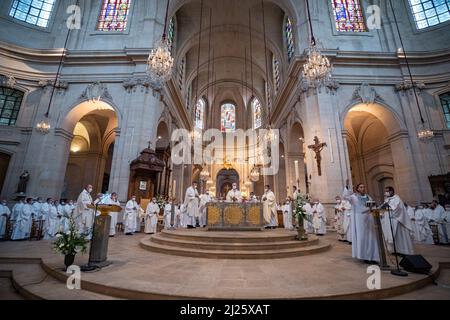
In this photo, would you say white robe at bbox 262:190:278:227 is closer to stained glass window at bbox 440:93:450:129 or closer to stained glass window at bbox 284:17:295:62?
stained glass window at bbox 440:93:450:129

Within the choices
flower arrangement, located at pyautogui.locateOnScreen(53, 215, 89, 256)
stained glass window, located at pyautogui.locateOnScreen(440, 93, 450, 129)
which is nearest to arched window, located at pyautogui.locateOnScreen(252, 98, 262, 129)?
stained glass window, located at pyautogui.locateOnScreen(440, 93, 450, 129)

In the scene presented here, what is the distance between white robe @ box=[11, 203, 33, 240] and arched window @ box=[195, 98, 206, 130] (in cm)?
1900

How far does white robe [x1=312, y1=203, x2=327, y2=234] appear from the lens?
892 centimetres

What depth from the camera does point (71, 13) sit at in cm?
1300

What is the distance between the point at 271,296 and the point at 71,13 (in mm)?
18401

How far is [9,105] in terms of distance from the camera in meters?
11.4

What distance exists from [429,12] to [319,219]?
573 inches

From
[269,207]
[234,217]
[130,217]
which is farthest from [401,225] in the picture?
[130,217]

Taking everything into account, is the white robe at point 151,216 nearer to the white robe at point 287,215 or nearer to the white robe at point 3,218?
the white robe at point 3,218

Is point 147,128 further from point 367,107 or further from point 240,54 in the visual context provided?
point 240,54

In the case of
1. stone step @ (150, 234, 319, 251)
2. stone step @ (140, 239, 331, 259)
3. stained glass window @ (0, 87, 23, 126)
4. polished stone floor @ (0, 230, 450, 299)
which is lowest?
polished stone floor @ (0, 230, 450, 299)

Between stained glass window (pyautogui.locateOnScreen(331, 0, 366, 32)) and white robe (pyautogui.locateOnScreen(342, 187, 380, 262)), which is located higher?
stained glass window (pyautogui.locateOnScreen(331, 0, 366, 32))

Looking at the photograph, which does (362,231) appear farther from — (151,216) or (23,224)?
(23,224)

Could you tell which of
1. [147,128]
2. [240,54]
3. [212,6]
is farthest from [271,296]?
[240,54]
